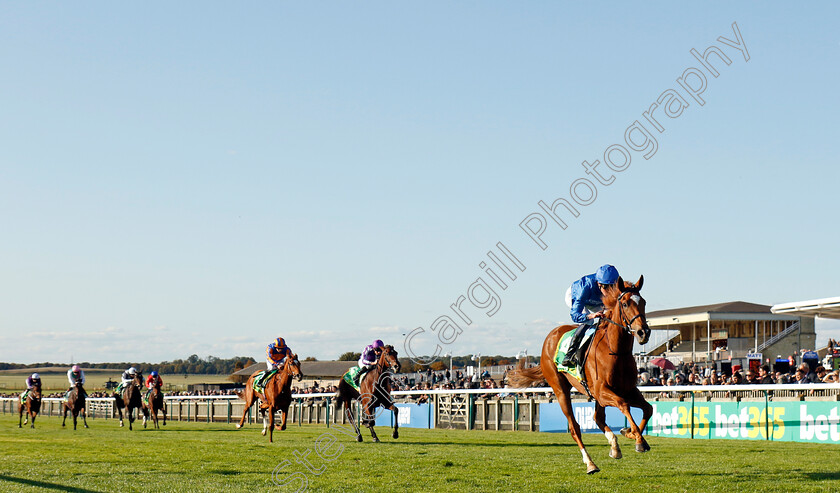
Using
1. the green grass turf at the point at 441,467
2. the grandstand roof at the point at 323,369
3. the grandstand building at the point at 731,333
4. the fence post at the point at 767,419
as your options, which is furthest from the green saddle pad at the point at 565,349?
the grandstand roof at the point at 323,369

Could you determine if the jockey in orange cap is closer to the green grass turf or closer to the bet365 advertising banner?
the green grass turf

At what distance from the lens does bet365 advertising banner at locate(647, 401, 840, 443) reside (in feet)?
42.9

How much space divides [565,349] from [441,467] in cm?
217

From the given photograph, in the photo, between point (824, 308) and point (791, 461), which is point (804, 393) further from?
point (791, 461)

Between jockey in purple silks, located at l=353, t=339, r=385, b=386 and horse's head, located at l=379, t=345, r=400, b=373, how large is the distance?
2.69 ft

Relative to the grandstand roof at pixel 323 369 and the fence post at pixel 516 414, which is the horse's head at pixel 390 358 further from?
the grandstand roof at pixel 323 369

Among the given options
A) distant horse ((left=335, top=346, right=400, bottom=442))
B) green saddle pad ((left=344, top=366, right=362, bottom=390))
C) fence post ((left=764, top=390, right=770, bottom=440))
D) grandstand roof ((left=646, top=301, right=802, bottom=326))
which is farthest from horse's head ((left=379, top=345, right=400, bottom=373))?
grandstand roof ((left=646, top=301, right=802, bottom=326))

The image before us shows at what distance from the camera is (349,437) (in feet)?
55.4

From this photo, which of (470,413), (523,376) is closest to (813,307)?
(470,413)

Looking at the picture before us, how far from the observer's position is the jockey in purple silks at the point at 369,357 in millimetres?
16766

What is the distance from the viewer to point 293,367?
1700 centimetres

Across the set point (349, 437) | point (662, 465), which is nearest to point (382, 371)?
point (349, 437)

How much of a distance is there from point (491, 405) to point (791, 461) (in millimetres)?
11863

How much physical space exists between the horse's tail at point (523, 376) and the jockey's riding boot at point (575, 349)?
5.60 ft
